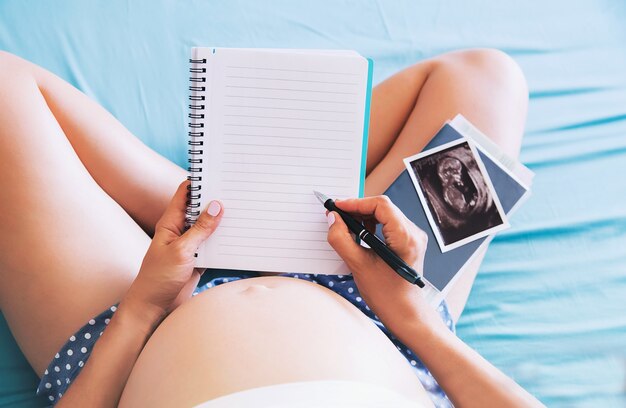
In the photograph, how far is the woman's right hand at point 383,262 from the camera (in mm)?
767

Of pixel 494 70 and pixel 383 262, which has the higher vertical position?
pixel 494 70

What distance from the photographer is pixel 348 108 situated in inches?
32.4

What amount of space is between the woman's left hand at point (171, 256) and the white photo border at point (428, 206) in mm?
403

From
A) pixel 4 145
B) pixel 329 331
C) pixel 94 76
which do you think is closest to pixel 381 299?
pixel 329 331

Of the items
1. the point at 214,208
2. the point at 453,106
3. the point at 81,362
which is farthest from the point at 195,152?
the point at 453,106

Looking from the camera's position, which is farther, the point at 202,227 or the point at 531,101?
the point at 531,101

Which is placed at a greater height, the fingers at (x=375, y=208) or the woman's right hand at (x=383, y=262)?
the fingers at (x=375, y=208)

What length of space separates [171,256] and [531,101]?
3.12 feet

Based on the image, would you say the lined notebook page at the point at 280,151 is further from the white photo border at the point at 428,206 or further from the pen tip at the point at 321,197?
the white photo border at the point at 428,206

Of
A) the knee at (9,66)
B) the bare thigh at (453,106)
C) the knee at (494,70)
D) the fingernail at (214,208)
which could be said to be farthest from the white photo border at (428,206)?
the knee at (9,66)

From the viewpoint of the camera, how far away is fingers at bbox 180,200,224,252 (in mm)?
790

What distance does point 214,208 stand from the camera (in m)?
0.80

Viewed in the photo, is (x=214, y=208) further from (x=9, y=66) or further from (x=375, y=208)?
(x=9, y=66)

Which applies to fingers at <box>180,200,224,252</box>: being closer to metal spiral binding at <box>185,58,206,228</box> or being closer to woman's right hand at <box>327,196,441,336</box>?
metal spiral binding at <box>185,58,206,228</box>
